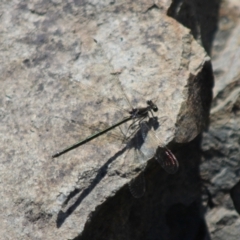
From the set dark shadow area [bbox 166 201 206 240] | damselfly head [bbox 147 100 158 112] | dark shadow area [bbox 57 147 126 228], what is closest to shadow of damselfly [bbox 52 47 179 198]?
damselfly head [bbox 147 100 158 112]

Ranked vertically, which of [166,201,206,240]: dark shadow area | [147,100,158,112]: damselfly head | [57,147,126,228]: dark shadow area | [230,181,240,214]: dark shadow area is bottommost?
[166,201,206,240]: dark shadow area

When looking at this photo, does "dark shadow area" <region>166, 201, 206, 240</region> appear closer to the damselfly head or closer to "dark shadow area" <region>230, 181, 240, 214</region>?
"dark shadow area" <region>230, 181, 240, 214</region>

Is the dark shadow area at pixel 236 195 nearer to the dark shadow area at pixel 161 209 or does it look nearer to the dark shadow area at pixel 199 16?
the dark shadow area at pixel 161 209

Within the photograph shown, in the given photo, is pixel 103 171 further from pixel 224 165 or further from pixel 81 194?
pixel 224 165

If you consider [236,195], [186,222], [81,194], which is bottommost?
[186,222]

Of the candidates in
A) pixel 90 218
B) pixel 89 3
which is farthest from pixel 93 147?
pixel 89 3

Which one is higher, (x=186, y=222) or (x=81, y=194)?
(x=81, y=194)

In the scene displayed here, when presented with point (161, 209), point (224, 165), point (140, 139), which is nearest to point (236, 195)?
point (224, 165)
